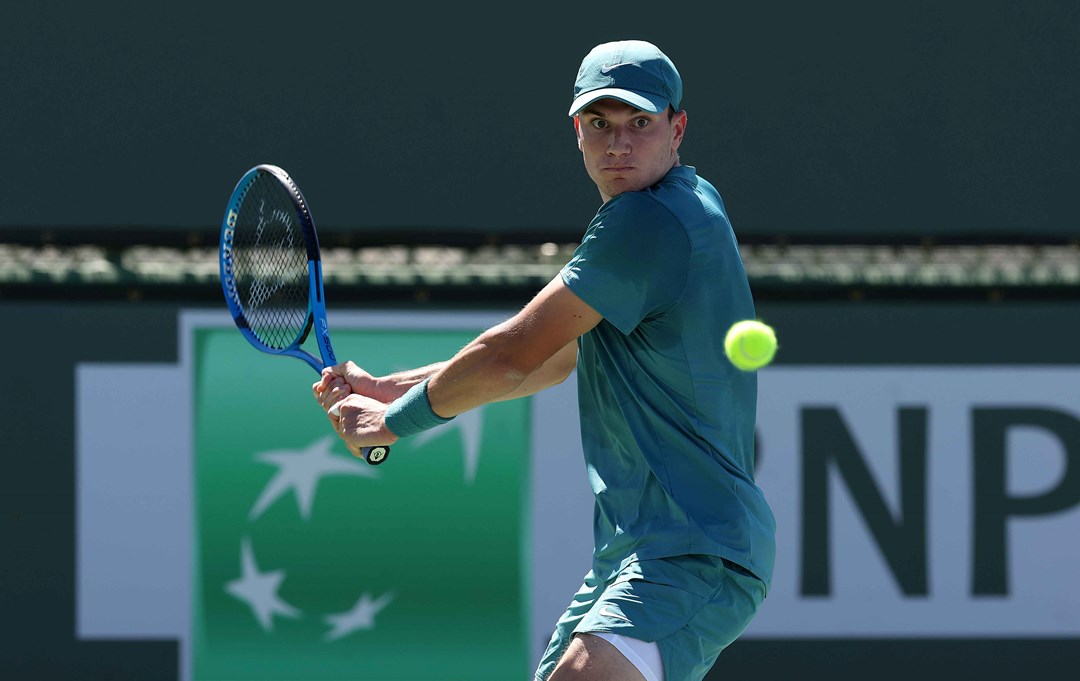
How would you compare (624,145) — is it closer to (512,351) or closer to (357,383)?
(512,351)

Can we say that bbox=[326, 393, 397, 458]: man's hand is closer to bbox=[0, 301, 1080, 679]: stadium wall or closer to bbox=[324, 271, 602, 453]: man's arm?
bbox=[324, 271, 602, 453]: man's arm

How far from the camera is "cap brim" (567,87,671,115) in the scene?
2.90 metres

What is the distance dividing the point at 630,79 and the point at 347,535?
2.86 metres

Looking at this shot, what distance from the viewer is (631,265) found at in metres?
2.82

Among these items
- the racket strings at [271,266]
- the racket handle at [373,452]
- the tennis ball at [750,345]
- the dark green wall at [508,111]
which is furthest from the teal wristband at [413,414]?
the dark green wall at [508,111]

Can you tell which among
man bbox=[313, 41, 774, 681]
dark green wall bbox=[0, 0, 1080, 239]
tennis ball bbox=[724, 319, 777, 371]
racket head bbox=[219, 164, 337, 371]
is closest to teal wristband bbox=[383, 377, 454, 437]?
man bbox=[313, 41, 774, 681]

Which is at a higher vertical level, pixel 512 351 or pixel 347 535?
pixel 512 351

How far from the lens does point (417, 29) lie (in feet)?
17.9

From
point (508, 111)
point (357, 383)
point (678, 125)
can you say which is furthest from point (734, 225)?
point (678, 125)

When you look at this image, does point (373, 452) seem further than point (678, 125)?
Yes

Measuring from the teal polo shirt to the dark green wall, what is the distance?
99.0 inches

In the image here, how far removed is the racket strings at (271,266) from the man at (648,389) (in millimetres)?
1258

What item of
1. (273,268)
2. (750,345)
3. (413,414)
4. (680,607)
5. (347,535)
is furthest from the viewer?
(347,535)

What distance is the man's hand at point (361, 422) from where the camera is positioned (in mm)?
3188
